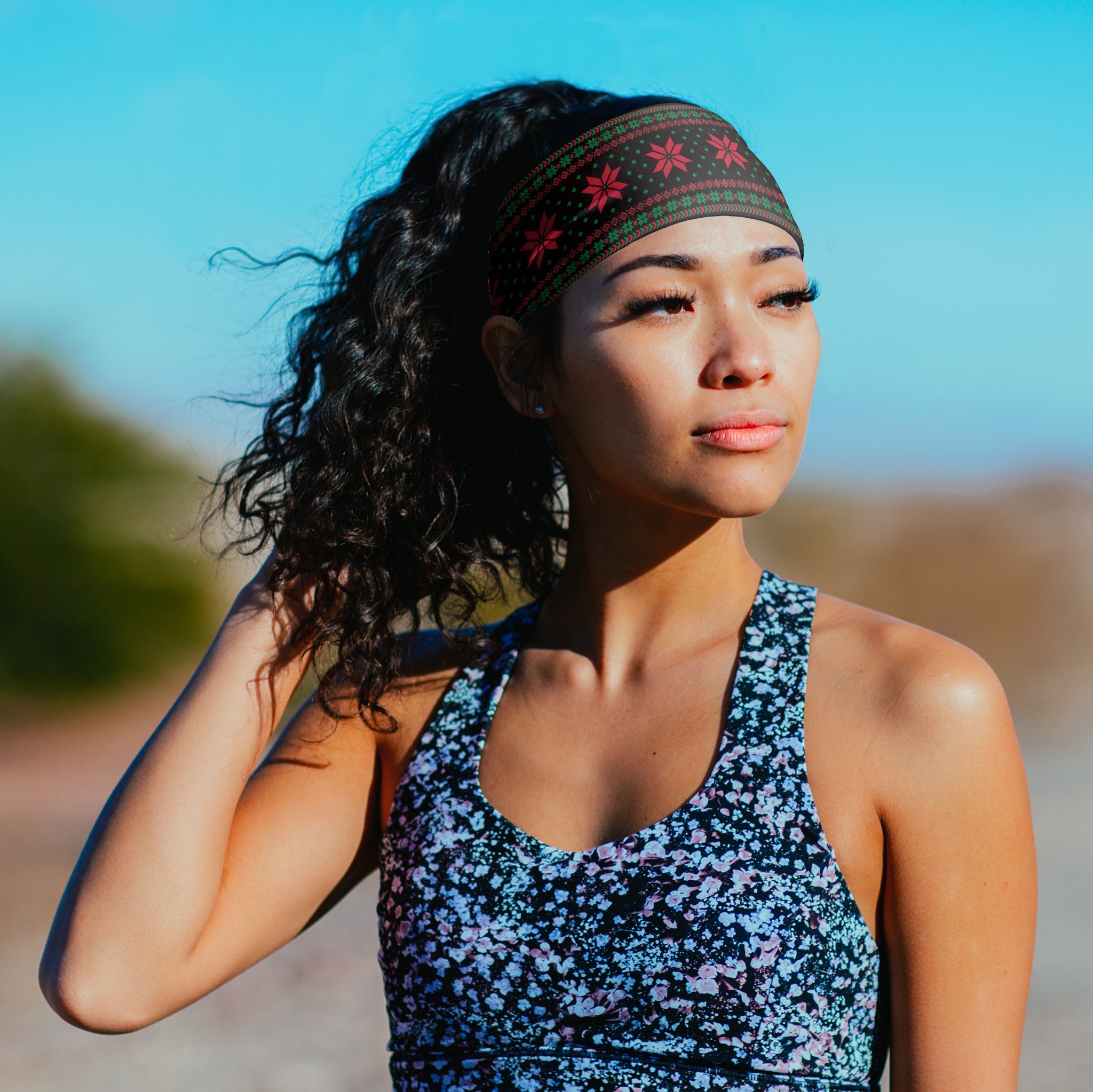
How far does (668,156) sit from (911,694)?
3.06ft

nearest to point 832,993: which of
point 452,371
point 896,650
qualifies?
point 896,650

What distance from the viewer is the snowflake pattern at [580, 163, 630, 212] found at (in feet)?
6.22

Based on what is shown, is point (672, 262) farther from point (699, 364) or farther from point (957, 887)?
point (957, 887)

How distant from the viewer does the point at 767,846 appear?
167cm

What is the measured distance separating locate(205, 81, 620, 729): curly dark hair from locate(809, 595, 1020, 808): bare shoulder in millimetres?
692

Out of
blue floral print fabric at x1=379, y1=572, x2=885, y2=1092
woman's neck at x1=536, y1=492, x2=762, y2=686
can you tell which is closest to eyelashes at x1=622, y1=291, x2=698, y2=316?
woman's neck at x1=536, y1=492, x2=762, y2=686

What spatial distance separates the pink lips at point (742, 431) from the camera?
1735 millimetres

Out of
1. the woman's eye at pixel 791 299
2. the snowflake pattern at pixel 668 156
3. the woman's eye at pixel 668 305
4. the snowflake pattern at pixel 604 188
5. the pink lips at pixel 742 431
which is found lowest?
the pink lips at pixel 742 431

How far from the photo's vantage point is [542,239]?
197 cm

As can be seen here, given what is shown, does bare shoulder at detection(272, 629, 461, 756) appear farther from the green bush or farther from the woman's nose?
the green bush

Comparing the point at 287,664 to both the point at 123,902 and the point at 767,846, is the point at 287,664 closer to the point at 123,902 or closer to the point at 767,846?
the point at 123,902

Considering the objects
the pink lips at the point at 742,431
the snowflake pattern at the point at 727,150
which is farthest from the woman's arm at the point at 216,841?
the snowflake pattern at the point at 727,150

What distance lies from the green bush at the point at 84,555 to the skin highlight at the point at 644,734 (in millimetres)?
8456

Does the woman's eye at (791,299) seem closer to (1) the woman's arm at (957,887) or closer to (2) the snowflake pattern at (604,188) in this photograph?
(2) the snowflake pattern at (604,188)
